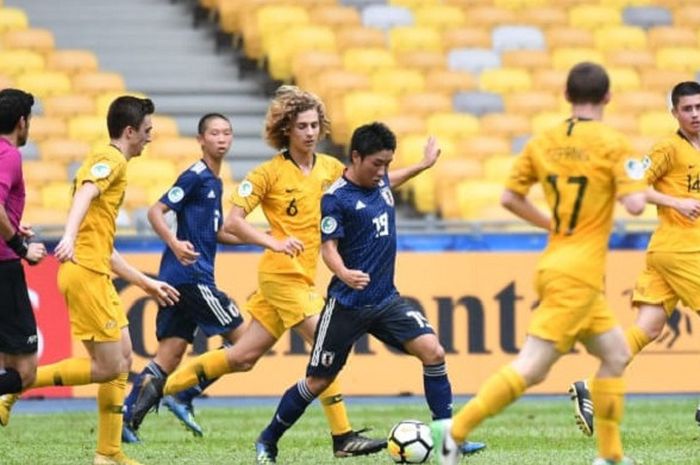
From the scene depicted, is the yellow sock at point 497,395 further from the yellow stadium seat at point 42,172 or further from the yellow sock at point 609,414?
the yellow stadium seat at point 42,172

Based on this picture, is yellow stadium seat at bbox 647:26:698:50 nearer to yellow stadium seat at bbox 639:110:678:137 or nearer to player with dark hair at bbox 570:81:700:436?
yellow stadium seat at bbox 639:110:678:137

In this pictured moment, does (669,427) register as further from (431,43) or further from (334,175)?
(431,43)

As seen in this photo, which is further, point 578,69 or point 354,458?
point 354,458

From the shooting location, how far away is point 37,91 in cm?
2198

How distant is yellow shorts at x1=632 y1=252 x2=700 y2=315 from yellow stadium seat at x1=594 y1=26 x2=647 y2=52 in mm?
12223

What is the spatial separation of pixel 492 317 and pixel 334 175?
5504mm

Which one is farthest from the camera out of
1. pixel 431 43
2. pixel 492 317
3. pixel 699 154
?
pixel 431 43

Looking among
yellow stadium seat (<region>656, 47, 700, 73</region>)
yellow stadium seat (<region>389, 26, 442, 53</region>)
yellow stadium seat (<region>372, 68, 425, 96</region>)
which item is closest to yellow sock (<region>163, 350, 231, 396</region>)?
yellow stadium seat (<region>372, 68, 425, 96</region>)

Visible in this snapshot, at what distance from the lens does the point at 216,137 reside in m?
12.8

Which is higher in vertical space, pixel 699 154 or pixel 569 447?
pixel 699 154

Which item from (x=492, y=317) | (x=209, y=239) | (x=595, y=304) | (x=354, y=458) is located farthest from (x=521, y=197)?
(x=492, y=317)

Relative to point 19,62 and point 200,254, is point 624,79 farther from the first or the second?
point 200,254

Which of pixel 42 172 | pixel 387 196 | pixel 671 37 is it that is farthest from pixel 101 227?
pixel 671 37

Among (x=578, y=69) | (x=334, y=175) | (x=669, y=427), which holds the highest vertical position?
(x=578, y=69)
